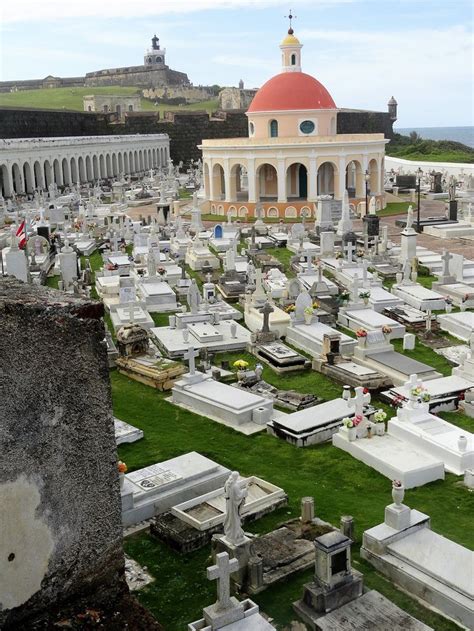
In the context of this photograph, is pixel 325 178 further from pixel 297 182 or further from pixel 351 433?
pixel 351 433

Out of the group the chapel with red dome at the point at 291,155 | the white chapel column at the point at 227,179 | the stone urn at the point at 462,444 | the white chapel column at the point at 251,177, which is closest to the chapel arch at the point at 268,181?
the chapel with red dome at the point at 291,155

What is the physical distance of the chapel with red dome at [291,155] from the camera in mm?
31469

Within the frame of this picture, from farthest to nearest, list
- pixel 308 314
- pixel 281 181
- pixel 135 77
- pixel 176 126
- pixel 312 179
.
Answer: pixel 135 77
pixel 176 126
pixel 312 179
pixel 281 181
pixel 308 314

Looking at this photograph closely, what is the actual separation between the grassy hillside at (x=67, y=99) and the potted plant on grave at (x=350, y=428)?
6683cm

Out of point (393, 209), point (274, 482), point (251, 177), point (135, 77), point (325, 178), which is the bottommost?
point (274, 482)

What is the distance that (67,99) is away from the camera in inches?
2943

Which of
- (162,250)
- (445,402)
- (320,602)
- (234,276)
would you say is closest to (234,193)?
(162,250)

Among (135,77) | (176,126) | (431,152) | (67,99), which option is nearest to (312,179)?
(176,126)

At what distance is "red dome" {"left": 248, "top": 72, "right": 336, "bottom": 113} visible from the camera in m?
32.8

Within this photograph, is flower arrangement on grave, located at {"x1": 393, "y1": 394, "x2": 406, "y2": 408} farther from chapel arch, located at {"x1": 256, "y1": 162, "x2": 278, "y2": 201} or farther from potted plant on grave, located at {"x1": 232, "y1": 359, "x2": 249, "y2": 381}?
chapel arch, located at {"x1": 256, "y1": 162, "x2": 278, "y2": 201}

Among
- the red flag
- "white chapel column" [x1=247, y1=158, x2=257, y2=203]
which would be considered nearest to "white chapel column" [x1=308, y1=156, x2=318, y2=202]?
"white chapel column" [x1=247, y1=158, x2=257, y2=203]

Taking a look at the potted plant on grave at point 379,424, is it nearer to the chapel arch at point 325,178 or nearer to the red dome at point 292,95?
the red dome at point 292,95

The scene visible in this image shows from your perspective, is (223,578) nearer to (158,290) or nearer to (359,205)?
(158,290)

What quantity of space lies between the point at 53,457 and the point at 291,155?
92.0ft
